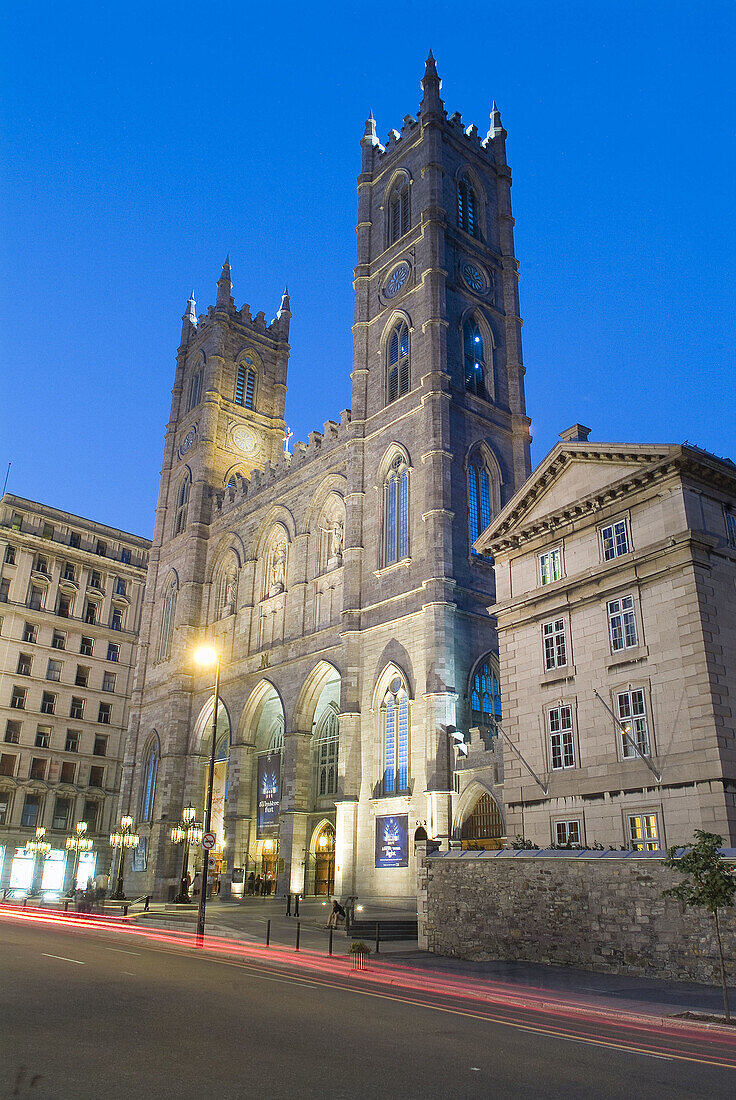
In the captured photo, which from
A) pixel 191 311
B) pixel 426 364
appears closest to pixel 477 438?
pixel 426 364

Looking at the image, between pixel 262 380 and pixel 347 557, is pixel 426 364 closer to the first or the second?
pixel 347 557

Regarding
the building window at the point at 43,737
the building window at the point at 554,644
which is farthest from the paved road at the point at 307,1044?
the building window at the point at 43,737

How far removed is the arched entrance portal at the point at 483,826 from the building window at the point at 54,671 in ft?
145

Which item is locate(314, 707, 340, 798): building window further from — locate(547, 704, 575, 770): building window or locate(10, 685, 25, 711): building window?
locate(10, 685, 25, 711): building window

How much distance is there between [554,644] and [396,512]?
17.0m

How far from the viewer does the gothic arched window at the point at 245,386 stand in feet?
221

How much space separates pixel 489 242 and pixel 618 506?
102 ft

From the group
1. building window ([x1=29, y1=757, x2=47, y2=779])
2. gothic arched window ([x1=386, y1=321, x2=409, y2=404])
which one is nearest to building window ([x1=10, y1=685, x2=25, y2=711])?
building window ([x1=29, y1=757, x2=47, y2=779])

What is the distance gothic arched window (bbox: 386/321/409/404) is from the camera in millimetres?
46531

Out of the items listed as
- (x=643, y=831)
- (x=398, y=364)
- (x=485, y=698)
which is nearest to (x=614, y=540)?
(x=643, y=831)

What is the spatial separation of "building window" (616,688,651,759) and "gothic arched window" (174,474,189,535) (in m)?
44.4

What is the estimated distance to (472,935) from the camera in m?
22.3

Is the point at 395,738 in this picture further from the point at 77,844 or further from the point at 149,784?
the point at 149,784

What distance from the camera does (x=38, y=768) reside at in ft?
212
